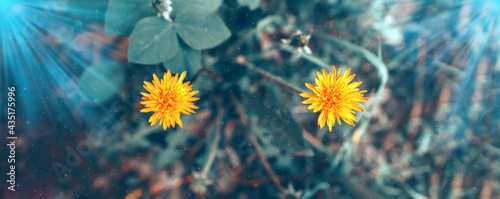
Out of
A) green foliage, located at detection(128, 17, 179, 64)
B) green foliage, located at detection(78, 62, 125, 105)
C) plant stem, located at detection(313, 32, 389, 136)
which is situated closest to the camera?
green foliage, located at detection(128, 17, 179, 64)

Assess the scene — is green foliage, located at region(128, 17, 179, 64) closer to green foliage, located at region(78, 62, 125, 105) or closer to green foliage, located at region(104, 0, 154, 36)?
green foliage, located at region(104, 0, 154, 36)

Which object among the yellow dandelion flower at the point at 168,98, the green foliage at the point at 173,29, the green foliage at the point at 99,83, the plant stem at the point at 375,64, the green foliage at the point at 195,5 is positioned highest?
the plant stem at the point at 375,64

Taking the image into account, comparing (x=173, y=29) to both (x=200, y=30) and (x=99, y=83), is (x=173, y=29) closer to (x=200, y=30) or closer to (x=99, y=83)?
(x=200, y=30)

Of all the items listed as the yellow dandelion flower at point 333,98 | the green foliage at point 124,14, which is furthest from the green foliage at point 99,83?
the yellow dandelion flower at point 333,98

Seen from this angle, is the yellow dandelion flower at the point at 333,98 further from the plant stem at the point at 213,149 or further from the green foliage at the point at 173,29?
the plant stem at the point at 213,149

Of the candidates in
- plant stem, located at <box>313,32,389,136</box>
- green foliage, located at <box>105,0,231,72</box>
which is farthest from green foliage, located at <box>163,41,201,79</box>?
plant stem, located at <box>313,32,389,136</box>

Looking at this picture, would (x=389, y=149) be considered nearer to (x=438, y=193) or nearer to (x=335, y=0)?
(x=438, y=193)

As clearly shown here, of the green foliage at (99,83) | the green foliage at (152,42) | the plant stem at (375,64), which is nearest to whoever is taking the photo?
the green foliage at (152,42)

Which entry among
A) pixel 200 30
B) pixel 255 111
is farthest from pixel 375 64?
pixel 200 30
